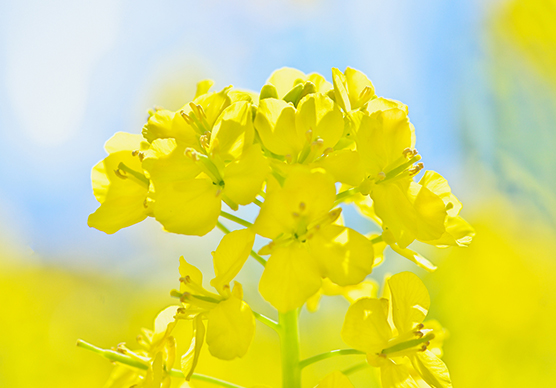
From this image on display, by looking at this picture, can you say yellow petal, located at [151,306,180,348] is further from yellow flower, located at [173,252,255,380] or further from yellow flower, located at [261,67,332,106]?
yellow flower, located at [261,67,332,106]

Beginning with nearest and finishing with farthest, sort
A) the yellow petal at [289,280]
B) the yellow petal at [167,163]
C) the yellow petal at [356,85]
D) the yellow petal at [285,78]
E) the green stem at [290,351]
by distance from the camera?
the yellow petal at [289,280] < the yellow petal at [167,163] < the green stem at [290,351] < the yellow petal at [356,85] < the yellow petal at [285,78]

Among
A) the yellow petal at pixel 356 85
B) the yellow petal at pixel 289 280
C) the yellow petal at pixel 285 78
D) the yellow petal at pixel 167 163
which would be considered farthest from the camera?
the yellow petal at pixel 285 78

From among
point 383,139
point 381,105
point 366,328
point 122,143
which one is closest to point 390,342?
point 366,328

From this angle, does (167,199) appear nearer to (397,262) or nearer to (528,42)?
(397,262)

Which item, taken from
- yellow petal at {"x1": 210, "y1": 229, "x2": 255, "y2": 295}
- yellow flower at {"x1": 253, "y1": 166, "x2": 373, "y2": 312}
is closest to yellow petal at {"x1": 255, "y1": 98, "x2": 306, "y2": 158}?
yellow flower at {"x1": 253, "y1": 166, "x2": 373, "y2": 312}

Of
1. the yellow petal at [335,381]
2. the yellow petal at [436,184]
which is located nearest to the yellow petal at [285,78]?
the yellow petal at [436,184]

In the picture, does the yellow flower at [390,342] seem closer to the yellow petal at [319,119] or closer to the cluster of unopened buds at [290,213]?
the cluster of unopened buds at [290,213]
